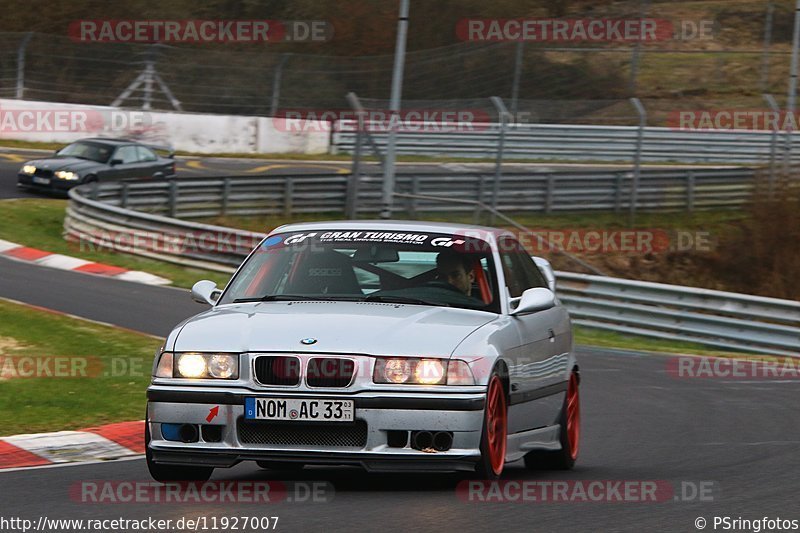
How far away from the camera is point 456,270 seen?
26.0ft

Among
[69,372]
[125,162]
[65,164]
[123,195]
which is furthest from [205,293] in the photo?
[125,162]

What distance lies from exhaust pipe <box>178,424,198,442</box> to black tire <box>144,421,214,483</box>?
24 centimetres

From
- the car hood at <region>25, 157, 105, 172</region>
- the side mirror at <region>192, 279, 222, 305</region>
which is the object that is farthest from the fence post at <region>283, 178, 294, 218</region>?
the side mirror at <region>192, 279, 222, 305</region>

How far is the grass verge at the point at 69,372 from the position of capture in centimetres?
1002

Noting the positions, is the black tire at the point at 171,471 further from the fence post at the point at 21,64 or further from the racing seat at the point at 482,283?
the fence post at the point at 21,64

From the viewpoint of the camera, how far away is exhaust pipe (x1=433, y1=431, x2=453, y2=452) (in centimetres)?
672

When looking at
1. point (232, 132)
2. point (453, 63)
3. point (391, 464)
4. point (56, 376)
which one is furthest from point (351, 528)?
point (232, 132)

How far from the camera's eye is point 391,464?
6.68m

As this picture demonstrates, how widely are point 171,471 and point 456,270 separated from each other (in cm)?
189

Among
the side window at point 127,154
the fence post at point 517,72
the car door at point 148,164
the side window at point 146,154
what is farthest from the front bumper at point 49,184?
the fence post at point 517,72

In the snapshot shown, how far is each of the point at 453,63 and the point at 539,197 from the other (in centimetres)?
443

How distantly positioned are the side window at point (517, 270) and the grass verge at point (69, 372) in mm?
3166

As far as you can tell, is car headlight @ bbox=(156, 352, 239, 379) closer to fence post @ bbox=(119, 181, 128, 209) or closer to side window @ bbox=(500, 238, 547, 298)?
side window @ bbox=(500, 238, 547, 298)

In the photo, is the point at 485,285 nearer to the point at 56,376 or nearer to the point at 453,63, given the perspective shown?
the point at 56,376
